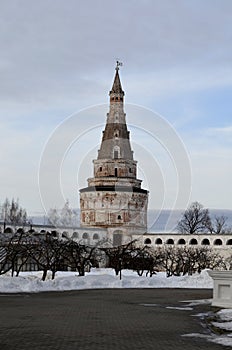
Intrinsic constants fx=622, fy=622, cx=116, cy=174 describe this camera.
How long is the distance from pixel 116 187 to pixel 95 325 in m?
68.2

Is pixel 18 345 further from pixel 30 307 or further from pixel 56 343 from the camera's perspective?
pixel 30 307

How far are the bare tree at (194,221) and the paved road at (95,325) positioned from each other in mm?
71198

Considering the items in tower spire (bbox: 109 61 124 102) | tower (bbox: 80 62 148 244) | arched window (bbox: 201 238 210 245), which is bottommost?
arched window (bbox: 201 238 210 245)

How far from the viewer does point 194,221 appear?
95625 mm

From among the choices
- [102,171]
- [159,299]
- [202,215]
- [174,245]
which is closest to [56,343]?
[159,299]

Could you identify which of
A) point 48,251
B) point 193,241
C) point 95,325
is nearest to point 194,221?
point 193,241

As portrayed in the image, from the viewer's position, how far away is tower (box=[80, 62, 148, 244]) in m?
81.9

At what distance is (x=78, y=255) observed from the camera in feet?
136

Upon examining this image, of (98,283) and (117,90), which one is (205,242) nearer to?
(117,90)

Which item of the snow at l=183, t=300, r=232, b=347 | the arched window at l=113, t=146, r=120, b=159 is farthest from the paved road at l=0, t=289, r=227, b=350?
the arched window at l=113, t=146, r=120, b=159

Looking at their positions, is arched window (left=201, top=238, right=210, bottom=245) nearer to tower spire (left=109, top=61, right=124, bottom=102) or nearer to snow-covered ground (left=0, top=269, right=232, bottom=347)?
tower spire (left=109, top=61, right=124, bottom=102)

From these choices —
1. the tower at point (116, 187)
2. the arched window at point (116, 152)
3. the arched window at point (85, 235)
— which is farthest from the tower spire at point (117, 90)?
the arched window at point (85, 235)

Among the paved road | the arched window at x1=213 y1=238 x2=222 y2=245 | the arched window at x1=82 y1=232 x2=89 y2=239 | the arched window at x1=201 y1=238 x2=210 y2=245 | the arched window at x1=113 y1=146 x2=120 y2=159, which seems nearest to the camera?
the paved road

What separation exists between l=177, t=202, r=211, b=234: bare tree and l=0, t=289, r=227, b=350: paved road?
234 feet
